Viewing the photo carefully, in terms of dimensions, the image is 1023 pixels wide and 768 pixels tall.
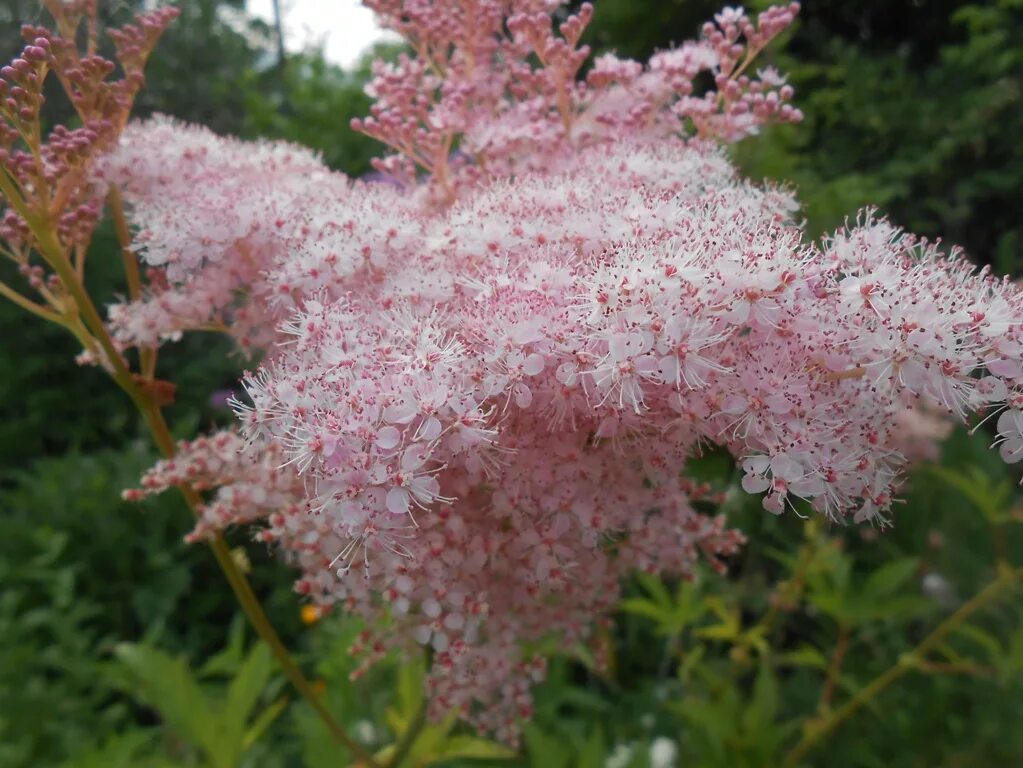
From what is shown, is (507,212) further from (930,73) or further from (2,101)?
(930,73)

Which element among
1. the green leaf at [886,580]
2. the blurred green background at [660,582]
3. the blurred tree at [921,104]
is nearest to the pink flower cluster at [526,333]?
the blurred green background at [660,582]

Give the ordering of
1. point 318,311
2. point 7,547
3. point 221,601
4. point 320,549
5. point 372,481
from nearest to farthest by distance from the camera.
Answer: point 372,481, point 318,311, point 320,549, point 7,547, point 221,601

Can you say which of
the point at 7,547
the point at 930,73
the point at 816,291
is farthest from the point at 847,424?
the point at 930,73

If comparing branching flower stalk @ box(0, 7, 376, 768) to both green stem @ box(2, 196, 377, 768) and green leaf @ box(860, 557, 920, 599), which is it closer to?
green stem @ box(2, 196, 377, 768)

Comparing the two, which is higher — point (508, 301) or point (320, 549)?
point (508, 301)

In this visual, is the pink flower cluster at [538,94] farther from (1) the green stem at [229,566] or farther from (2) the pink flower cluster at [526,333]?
(1) the green stem at [229,566]

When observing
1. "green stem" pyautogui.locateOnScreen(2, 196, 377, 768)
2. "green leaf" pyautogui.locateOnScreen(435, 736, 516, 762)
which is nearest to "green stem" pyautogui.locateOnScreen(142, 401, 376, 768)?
"green stem" pyautogui.locateOnScreen(2, 196, 377, 768)

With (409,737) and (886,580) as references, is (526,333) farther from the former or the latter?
(886,580)
